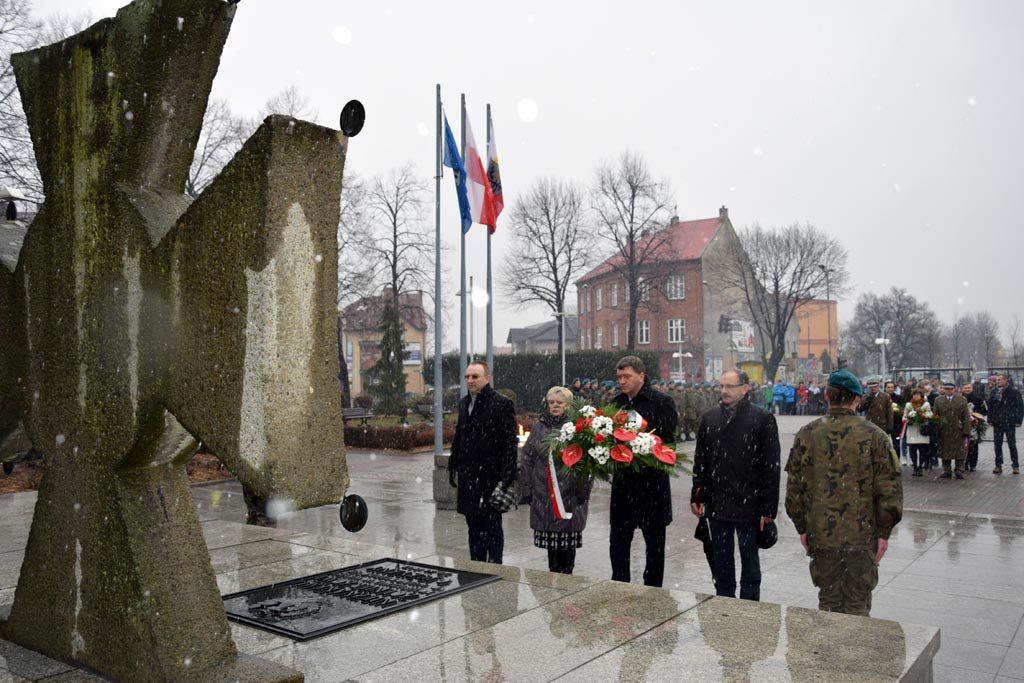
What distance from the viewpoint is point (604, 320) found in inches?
2768

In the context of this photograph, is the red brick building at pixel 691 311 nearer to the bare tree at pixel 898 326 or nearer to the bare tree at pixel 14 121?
the bare tree at pixel 898 326

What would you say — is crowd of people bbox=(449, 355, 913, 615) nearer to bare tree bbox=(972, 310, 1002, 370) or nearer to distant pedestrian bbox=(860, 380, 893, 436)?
distant pedestrian bbox=(860, 380, 893, 436)

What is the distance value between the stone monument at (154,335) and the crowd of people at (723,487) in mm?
3143

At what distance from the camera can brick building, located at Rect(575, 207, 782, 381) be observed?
2477 inches

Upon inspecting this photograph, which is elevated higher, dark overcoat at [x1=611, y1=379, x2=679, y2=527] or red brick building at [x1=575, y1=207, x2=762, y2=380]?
red brick building at [x1=575, y1=207, x2=762, y2=380]

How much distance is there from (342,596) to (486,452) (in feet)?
6.44

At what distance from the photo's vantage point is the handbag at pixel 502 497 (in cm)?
653

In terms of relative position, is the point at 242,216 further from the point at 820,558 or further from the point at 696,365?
the point at 696,365

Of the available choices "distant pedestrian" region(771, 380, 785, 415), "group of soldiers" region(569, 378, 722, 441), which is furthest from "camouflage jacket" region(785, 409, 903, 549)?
"distant pedestrian" region(771, 380, 785, 415)

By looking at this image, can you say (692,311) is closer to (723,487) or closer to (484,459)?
(484,459)

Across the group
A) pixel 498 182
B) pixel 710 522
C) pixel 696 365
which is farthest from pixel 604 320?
pixel 710 522

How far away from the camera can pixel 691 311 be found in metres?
64.3

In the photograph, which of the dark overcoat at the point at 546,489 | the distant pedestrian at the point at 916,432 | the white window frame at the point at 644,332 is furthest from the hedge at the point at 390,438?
the white window frame at the point at 644,332

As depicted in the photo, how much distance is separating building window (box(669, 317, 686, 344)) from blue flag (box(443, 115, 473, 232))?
165 ft
